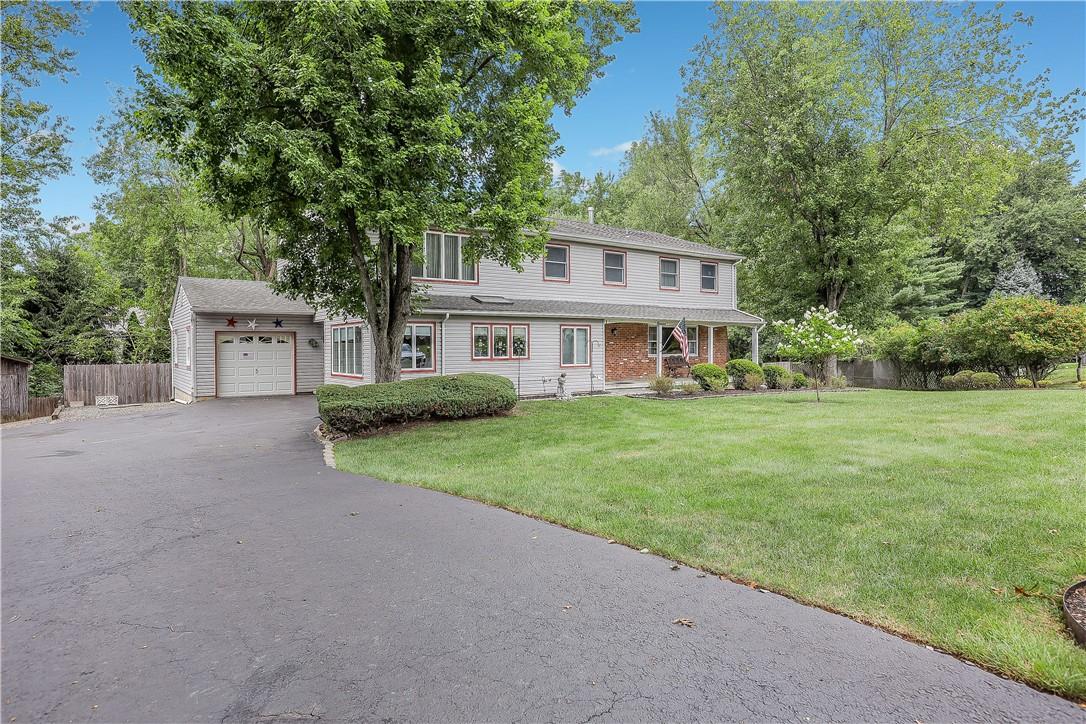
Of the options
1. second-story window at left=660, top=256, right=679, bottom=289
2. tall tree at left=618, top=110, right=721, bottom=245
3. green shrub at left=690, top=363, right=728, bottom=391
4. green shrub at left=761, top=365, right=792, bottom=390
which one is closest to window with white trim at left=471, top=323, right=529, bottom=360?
green shrub at left=690, top=363, right=728, bottom=391

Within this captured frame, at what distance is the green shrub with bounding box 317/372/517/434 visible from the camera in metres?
10.0

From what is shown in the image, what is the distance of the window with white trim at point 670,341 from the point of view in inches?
820

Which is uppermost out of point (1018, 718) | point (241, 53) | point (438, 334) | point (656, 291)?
point (241, 53)

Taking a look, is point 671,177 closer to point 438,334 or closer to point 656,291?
point 656,291

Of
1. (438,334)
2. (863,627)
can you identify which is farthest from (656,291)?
(863,627)

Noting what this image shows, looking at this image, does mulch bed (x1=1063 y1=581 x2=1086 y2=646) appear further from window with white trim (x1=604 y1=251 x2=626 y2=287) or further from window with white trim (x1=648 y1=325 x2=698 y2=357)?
window with white trim (x1=648 y1=325 x2=698 y2=357)

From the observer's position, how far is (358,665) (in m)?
2.84

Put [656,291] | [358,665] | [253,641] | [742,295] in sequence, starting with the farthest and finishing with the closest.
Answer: [742,295] < [656,291] < [253,641] < [358,665]

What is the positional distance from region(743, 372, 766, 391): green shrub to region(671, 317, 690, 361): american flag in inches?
98.1

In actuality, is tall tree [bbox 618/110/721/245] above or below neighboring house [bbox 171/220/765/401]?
above

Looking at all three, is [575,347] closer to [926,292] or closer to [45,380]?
[926,292]

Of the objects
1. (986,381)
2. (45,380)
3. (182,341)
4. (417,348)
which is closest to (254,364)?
(182,341)

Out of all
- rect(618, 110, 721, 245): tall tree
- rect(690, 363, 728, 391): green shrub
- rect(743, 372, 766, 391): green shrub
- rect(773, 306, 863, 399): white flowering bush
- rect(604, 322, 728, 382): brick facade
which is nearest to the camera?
rect(773, 306, 863, 399): white flowering bush

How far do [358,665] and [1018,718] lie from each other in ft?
10.5
